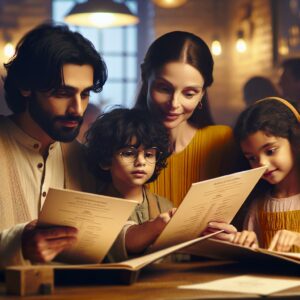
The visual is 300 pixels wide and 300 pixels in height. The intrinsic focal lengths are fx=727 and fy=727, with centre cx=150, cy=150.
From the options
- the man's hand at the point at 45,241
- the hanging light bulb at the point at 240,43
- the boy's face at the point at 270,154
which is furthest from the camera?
the hanging light bulb at the point at 240,43

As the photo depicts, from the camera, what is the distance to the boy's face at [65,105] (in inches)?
89.1

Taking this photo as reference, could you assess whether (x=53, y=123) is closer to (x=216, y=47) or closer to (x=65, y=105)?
(x=65, y=105)

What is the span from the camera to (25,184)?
7.30 feet

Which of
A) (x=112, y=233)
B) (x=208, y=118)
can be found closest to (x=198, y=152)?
(x=208, y=118)

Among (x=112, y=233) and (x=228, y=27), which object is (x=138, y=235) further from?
(x=228, y=27)

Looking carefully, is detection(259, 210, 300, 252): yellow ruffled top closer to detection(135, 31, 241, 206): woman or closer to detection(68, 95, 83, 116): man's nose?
detection(135, 31, 241, 206): woman

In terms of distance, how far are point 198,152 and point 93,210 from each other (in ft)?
2.55

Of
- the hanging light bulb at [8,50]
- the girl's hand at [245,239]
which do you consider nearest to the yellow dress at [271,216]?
the girl's hand at [245,239]

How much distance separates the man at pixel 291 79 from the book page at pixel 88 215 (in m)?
1.14

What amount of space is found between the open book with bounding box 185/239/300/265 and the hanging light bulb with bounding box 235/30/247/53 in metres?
0.86

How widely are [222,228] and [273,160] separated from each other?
39cm

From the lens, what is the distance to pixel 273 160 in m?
2.50

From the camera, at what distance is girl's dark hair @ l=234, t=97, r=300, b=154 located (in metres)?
2.49

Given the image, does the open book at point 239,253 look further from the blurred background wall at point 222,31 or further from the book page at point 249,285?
the blurred background wall at point 222,31
